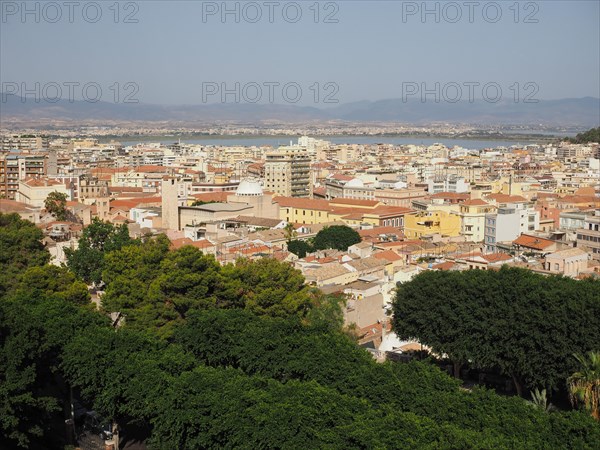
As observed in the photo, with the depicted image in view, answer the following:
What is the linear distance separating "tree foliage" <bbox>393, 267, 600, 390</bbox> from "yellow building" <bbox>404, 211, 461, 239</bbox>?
1704 cm

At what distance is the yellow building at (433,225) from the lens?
32938mm

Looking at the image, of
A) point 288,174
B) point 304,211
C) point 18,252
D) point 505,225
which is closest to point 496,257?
point 505,225

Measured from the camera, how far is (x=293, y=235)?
3114cm

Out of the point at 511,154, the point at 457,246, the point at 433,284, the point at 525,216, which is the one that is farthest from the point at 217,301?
the point at 511,154

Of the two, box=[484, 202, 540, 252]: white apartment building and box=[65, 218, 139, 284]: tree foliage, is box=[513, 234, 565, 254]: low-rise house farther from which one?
box=[65, 218, 139, 284]: tree foliage

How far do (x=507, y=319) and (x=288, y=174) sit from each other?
35.1 metres

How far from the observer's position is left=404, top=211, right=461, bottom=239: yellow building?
1297 inches

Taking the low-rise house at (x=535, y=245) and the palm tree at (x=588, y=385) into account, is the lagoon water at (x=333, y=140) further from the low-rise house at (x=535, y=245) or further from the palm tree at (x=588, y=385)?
the palm tree at (x=588, y=385)

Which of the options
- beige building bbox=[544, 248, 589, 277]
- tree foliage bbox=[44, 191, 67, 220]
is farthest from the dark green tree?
tree foliage bbox=[44, 191, 67, 220]

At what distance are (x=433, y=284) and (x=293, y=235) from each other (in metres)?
15.9

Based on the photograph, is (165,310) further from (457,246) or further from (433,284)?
(457,246)

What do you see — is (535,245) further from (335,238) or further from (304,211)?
(304,211)

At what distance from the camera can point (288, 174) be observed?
1909 inches

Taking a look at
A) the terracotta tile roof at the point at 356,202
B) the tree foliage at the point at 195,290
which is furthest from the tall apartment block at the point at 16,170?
the tree foliage at the point at 195,290
